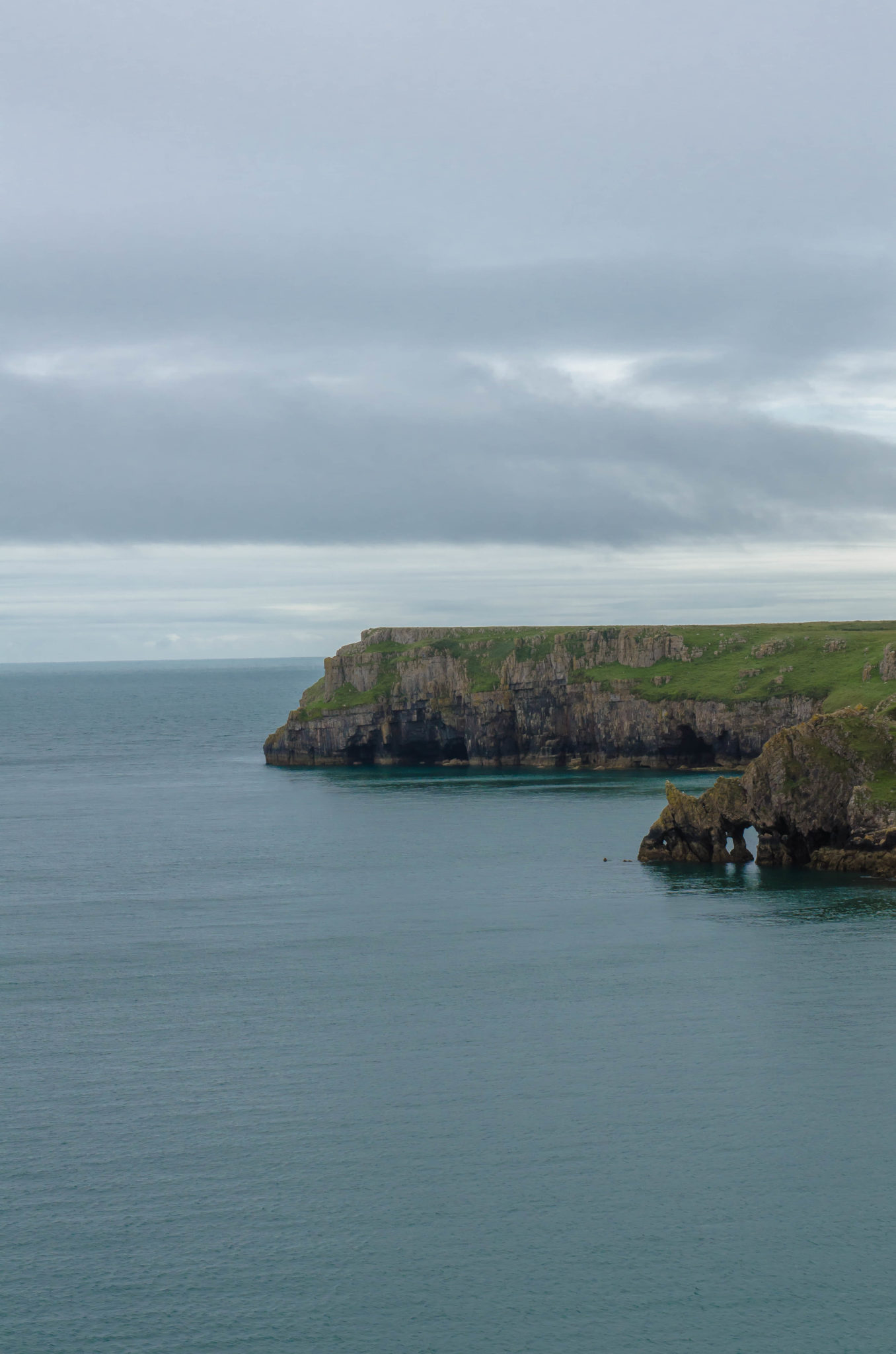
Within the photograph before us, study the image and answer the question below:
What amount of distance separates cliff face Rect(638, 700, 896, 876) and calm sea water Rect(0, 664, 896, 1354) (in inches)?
156

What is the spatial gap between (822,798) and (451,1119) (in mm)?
60782

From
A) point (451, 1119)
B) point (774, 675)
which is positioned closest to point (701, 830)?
point (451, 1119)

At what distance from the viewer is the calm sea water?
38344 mm

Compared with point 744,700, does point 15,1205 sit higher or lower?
lower

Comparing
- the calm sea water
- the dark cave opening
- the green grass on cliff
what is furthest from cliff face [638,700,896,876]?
the dark cave opening

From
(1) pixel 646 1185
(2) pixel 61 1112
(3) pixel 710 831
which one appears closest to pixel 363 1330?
(1) pixel 646 1185

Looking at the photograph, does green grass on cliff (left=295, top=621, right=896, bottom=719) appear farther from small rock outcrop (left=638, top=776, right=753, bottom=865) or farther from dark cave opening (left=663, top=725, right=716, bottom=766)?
small rock outcrop (left=638, top=776, right=753, bottom=865)

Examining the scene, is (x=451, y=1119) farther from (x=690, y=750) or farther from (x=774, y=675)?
Answer: (x=774, y=675)

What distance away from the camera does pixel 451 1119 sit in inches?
2064

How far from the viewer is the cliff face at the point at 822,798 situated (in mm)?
100875

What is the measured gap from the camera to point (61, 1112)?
52969 millimetres

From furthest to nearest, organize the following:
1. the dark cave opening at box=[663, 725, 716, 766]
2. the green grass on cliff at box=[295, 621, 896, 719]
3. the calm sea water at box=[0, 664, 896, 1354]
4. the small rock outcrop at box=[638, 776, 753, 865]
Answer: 1. the dark cave opening at box=[663, 725, 716, 766]
2. the green grass on cliff at box=[295, 621, 896, 719]
3. the small rock outcrop at box=[638, 776, 753, 865]
4. the calm sea water at box=[0, 664, 896, 1354]

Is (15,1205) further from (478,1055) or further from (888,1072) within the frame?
(888,1072)

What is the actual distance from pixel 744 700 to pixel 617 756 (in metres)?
23.9
